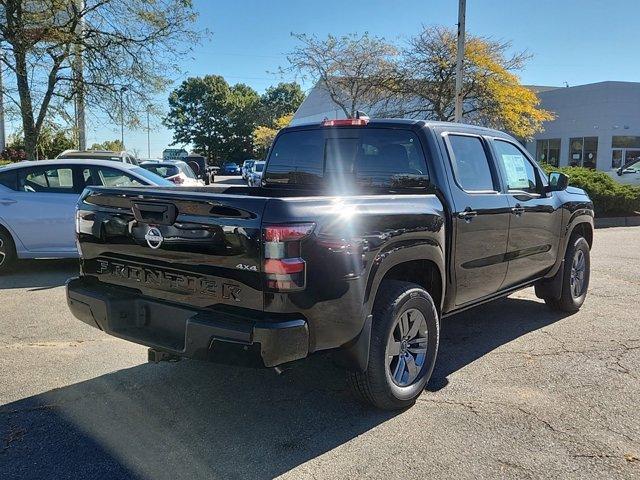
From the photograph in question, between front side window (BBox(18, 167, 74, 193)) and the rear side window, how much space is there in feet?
18.8

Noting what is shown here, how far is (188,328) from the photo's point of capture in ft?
10.1

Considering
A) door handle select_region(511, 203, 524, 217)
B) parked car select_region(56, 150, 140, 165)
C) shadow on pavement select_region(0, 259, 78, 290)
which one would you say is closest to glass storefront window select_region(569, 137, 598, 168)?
parked car select_region(56, 150, 140, 165)

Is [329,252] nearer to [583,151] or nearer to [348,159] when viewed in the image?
[348,159]

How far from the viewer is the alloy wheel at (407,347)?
3.70 metres

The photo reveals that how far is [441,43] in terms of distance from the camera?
24.4m

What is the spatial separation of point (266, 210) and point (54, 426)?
77.1 inches

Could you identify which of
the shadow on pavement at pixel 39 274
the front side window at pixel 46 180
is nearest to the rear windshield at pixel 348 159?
the shadow on pavement at pixel 39 274

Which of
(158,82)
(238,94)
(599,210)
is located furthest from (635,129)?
(238,94)

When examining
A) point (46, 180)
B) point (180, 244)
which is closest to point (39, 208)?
point (46, 180)

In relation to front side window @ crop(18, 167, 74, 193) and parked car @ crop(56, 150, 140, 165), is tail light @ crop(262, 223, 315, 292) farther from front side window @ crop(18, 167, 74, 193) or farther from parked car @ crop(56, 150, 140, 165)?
parked car @ crop(56, 150, 140, 165)

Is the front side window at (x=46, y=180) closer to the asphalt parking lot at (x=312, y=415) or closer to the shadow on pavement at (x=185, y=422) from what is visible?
the asphalt parking lot at (x=312, y=415)

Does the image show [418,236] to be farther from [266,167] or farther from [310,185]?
[266,167]

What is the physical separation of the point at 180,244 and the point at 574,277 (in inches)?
185

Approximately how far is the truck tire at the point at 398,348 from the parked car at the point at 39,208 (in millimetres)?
5046
